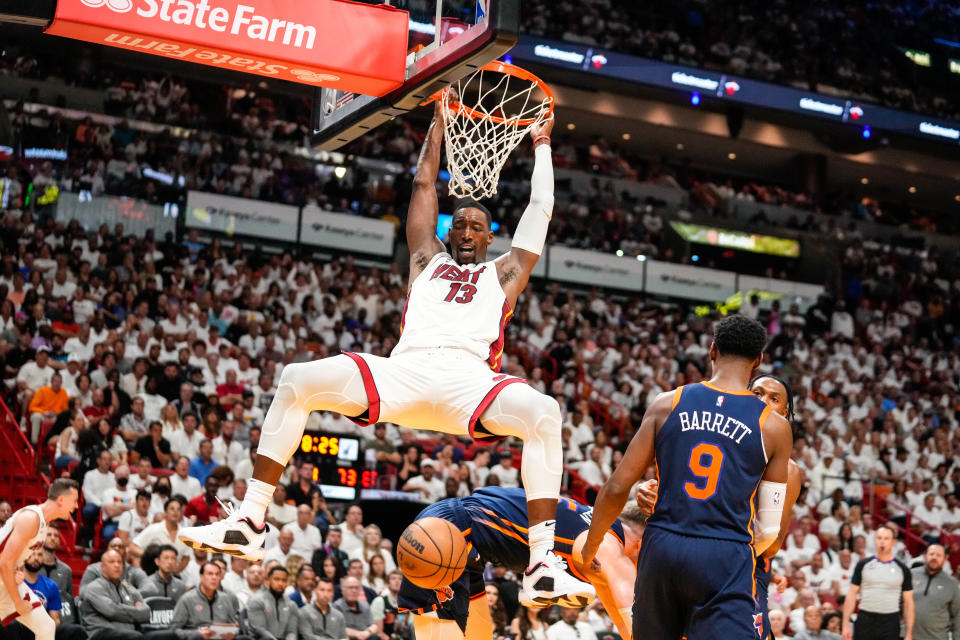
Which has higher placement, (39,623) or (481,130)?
(481,130)

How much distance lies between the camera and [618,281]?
23891mm

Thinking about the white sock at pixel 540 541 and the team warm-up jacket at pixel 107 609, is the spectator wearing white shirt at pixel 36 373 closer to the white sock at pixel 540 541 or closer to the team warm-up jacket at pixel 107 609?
the team warm-up jacket at pixel 107 609

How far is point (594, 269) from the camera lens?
23625 mm

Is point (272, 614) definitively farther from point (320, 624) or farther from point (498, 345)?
point (498, 345)

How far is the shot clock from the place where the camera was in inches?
521

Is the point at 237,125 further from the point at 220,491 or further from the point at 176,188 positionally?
the point at 220,491

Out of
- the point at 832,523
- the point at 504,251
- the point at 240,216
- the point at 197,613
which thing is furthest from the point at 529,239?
the point at 504,251

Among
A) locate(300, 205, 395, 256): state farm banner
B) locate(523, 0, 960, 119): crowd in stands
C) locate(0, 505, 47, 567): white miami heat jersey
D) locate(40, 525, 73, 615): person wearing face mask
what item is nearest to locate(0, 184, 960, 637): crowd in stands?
locate(40, 525, 73, 615): person wearing face mask

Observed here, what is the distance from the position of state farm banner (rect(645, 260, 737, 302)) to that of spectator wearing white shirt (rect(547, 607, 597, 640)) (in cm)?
1286

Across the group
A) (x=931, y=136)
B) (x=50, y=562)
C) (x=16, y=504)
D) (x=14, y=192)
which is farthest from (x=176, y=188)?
(x=931, y=136)

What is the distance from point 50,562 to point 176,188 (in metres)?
10.5

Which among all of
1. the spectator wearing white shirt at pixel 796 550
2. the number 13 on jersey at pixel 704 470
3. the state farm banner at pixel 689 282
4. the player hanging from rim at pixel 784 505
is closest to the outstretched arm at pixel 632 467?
the number 13 on jersey at pixel 704 470

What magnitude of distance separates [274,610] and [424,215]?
586 cm

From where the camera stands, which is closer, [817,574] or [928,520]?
[817,574]
